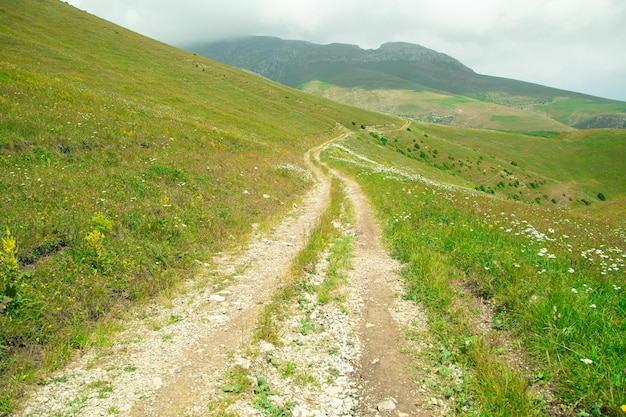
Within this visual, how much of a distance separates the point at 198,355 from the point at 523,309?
7023mm

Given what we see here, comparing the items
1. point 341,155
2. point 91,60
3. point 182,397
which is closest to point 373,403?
point 182,397

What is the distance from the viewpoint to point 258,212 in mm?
16844

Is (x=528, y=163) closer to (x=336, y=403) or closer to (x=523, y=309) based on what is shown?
(x=523, y=309)

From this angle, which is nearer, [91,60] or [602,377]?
[602,377]

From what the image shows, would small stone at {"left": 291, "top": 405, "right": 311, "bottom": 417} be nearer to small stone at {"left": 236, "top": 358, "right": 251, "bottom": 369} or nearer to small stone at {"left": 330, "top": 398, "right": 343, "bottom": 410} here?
small stone at {"left": 330, "top": 398, "right": 343, "bottom": 410}

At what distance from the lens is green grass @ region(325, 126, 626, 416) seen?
5023 mm

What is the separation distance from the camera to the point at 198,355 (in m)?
6.48

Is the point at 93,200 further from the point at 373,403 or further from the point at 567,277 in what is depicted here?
the point at 567,277

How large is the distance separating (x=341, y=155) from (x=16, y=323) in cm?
4540

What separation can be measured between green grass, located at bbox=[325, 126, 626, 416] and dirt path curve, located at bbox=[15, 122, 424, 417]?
1.04m

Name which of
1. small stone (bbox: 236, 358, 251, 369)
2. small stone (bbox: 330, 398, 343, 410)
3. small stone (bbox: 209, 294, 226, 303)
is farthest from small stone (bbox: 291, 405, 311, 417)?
small stone (bbox: 209, 294, 226, 303)

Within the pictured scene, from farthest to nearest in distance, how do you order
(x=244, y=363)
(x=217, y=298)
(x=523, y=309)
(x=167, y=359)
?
(x=217, y=298), (x=523, y=309), (x=167, y=359), (x=244, y=363)

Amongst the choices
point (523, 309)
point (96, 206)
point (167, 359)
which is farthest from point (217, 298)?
point (523, 309)

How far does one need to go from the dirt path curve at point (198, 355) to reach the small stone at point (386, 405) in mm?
16
